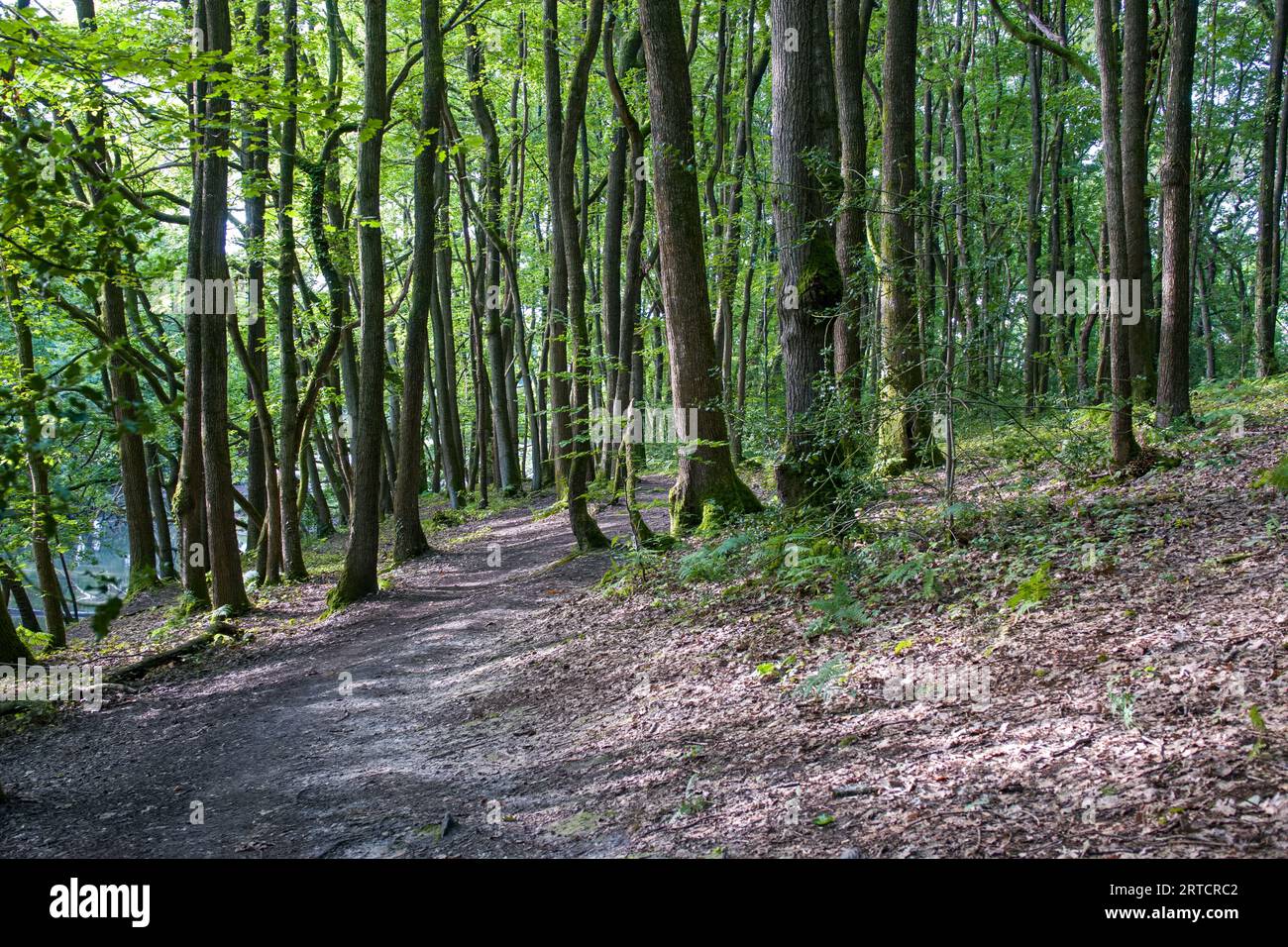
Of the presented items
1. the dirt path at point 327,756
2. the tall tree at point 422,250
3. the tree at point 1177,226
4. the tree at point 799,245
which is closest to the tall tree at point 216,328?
the dirt path at point 327,756

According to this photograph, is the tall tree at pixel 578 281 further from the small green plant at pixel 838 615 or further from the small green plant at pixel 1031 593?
the small green plant at pixel 1031 593

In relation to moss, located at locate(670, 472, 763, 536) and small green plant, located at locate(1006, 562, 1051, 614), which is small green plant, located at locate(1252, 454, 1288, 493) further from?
moss, located at locate(670, 472, 763, 536)

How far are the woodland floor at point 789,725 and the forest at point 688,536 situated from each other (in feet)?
0.11

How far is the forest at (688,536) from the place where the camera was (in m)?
3.88

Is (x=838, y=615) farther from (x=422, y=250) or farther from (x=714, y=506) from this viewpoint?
(x=422, y=250)

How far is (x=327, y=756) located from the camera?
6.20 m

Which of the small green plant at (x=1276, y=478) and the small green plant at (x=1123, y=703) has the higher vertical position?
the small green plant at (x=1276, y=478)

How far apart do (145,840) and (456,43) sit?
1762 centimetres

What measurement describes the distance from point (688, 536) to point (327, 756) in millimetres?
5192

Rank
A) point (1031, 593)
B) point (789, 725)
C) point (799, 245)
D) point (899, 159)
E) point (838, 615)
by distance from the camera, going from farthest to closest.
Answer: point (899, 159) → point (799, 245) → point (838, 615) → point (1031, 593) → point (789, 725)

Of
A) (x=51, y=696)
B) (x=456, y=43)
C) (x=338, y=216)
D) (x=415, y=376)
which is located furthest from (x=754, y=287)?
(x=51, y=696)

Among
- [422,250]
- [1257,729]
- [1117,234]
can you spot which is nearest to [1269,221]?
[1117,234]
